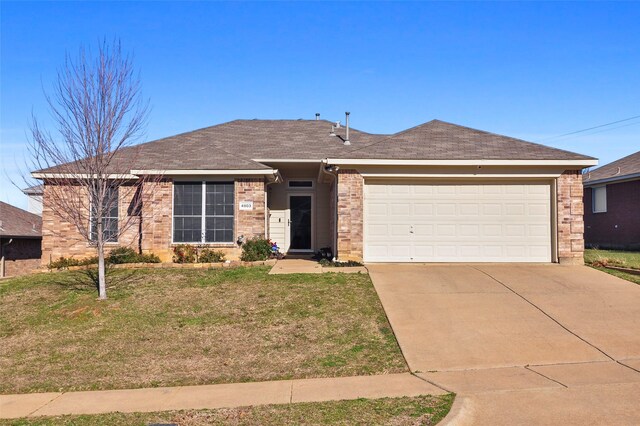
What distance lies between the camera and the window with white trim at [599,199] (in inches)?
992

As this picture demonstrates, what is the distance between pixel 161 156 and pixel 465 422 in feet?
44.6

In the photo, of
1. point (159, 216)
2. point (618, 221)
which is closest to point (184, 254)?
point (159, 216)

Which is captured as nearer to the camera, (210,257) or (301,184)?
(210,257)

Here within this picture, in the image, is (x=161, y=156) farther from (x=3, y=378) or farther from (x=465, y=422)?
(x=465, y=422)

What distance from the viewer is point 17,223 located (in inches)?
1008

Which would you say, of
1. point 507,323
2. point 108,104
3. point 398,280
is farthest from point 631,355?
point 108,104

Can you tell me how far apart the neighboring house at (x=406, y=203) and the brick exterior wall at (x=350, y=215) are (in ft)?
0.09

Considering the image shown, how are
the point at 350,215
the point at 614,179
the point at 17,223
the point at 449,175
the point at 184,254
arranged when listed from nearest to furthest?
the point at 350,215, the point at 449,175, the point at 184,254, the point at 614,179, the point at 17,223

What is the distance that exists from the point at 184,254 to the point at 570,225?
35.5ft

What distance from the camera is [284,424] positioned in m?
5.64

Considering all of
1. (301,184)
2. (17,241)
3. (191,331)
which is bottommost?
(191,331)

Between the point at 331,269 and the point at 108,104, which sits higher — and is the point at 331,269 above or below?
below

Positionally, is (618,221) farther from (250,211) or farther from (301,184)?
(250,211)

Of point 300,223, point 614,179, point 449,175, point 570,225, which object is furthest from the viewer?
point 614,179
